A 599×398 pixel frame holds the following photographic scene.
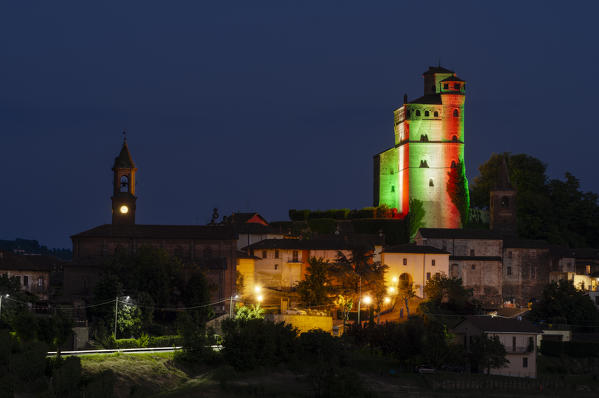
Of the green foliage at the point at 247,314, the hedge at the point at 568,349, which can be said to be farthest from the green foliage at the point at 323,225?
the hedge at the point at 568,349

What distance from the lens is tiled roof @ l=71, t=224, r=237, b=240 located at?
78.4m

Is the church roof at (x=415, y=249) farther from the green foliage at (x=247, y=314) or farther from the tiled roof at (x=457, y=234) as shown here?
the green foliage at (x=247, y=314)

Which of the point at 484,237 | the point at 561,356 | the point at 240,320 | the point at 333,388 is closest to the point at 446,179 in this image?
the point at 484,237

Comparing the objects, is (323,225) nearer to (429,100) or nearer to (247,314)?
(429,100)

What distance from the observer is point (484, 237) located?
83.3 meters

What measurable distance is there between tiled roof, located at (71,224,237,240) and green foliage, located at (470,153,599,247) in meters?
28.3

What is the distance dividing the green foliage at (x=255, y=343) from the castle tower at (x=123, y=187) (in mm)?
22724

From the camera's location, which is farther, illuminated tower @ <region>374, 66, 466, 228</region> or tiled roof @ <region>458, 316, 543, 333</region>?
illuminated tower @ <region>374, 66, 466, 228</region>

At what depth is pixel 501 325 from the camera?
2569 inches

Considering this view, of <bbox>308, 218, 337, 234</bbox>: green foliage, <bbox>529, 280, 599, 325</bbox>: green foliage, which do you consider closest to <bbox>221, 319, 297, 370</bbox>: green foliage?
<bbox>529, 280, 599, 325</bbox>: green foliage

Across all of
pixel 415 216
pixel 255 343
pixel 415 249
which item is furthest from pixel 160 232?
pixel 415 216

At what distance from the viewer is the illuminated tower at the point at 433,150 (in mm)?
93938

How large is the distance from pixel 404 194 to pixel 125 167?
27.3 meters

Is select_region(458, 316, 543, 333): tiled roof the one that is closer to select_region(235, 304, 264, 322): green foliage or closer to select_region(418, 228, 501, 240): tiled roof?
select_region(235, 304, 264, 322): green foliage
